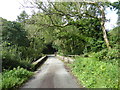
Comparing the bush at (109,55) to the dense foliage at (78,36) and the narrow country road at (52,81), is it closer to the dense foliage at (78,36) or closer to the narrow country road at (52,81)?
the dense foliage at (78,36)

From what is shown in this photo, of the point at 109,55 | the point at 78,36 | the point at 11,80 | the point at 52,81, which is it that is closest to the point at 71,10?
the point at 78,36

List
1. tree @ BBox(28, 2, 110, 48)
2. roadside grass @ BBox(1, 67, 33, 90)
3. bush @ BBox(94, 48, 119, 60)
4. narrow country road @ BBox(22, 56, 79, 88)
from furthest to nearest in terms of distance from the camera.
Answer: tree @ BBox(28, 2, 110, 48), bush @ BBox(94, 48, 119, 60), narrow country road @ BBox(22, 56, 79, 88), roadside grass @ BBox(1, 67, 33, 90)

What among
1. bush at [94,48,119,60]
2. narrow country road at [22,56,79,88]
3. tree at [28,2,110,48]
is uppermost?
tree at [28,2,110,48]

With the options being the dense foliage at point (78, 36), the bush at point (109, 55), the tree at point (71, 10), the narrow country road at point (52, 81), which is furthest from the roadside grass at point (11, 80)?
the tree at point (71, 10)

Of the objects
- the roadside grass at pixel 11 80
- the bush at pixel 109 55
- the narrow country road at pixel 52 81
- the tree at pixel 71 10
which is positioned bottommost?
the narrow country road at pixel 52 81

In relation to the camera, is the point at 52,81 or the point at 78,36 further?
the point at 78,36

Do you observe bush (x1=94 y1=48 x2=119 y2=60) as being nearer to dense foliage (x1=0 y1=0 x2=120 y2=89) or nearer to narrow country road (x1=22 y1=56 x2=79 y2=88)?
dense foliage (x1=0 y1=0 x2=120 y2=89)

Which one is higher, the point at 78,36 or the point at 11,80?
the point at 78,36

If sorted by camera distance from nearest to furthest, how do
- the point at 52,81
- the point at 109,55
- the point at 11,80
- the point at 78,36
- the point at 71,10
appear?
the point at 11,80, the point at 52,81, the point at 109,55, the point at 71,10, the point at 78,36

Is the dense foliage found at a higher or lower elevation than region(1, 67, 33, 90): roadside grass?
higher

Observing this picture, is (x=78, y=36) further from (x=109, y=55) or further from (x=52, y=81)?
(x=52, y=81)

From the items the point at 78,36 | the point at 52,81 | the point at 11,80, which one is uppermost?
the point at 78,36

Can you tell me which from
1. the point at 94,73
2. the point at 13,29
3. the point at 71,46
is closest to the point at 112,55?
the point at 94,73

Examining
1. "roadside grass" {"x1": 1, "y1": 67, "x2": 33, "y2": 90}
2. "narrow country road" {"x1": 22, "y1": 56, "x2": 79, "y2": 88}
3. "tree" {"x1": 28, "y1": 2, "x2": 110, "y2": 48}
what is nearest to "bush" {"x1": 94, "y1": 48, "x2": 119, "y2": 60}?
"narrow country road" {"x1": 22, "y1": 56, "x2": 79, "y2": 88}
